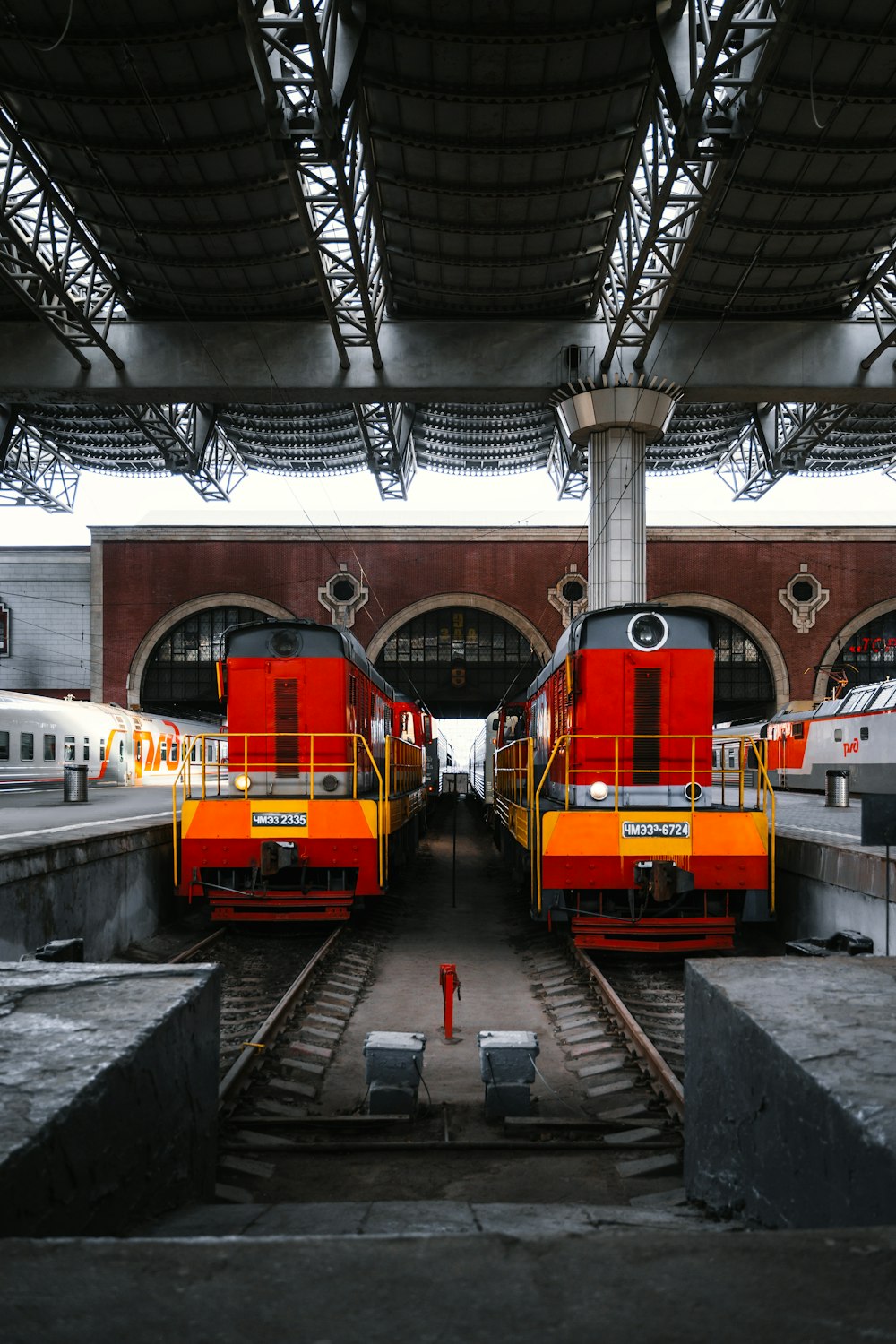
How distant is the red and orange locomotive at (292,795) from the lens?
10328 mm

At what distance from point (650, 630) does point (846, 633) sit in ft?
97.5

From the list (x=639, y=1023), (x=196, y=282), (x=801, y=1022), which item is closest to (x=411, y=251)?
(x=196, y=282)

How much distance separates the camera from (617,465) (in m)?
21.6

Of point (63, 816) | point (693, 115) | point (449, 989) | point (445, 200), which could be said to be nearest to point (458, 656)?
point (445, 200)

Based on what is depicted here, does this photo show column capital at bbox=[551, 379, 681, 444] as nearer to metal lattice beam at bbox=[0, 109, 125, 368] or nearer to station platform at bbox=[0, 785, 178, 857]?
metal lattice beam at bbox=[0, 109, 125, 368]

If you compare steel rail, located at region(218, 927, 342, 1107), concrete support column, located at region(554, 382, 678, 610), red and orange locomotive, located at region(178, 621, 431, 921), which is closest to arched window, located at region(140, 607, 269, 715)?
concrete support column, located at region(554, 382, 678, 610)

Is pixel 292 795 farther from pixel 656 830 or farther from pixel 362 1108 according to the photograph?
pixel 362 1108

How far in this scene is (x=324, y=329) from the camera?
22031 mm

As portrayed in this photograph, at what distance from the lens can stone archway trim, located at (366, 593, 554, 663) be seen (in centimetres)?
3688

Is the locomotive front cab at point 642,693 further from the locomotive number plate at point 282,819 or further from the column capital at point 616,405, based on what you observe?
the column capital at point 616,405

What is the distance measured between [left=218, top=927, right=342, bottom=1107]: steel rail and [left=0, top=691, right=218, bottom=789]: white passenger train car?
42.5 ft

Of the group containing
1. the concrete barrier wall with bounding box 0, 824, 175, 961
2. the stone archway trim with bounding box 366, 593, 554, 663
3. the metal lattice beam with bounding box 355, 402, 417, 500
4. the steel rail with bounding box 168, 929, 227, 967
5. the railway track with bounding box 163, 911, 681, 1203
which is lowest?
the steel rail with bounding box 168, 929, 227, 967

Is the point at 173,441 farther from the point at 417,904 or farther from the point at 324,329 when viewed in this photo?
the point at 417,904

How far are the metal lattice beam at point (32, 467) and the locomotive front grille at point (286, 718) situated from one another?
24.0m
